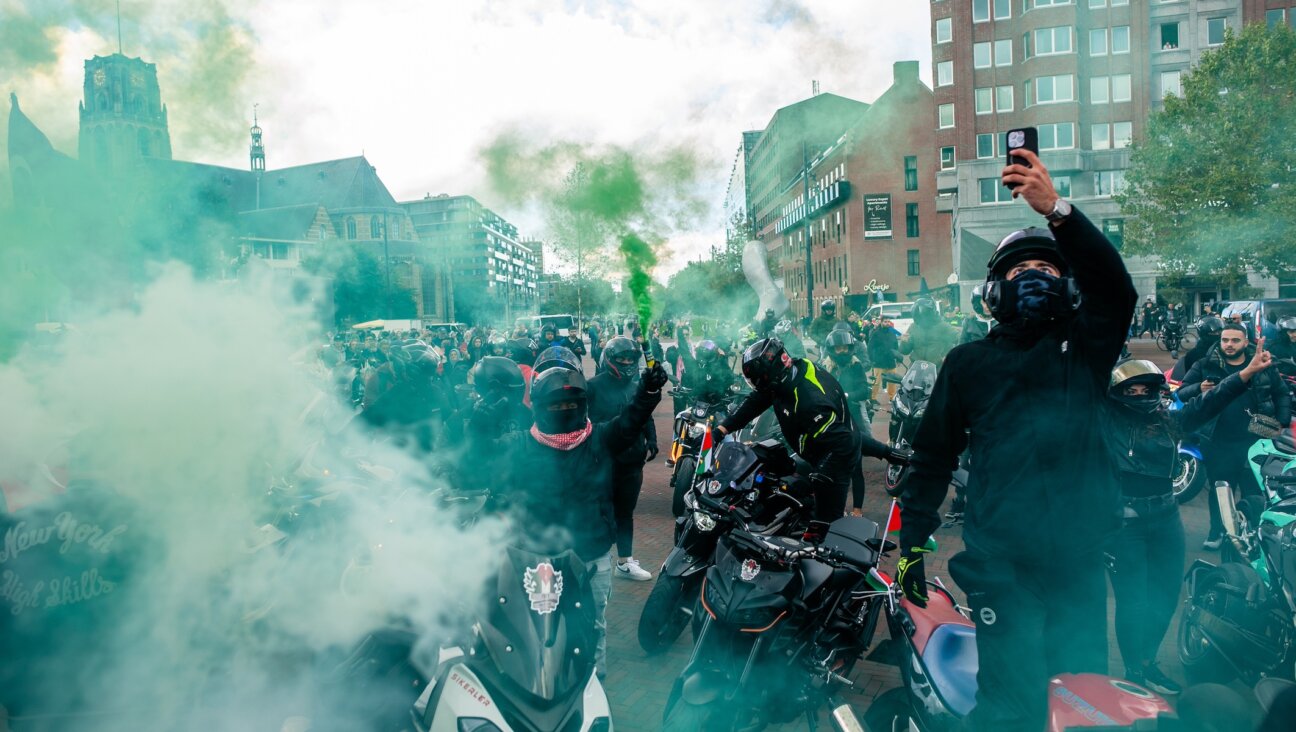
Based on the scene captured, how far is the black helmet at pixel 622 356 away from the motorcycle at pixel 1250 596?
420 cm

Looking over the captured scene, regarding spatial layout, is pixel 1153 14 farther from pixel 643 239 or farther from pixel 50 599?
pixel 50 599

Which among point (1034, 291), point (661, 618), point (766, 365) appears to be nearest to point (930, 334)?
point (766, 365)

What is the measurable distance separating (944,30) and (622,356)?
46390mm

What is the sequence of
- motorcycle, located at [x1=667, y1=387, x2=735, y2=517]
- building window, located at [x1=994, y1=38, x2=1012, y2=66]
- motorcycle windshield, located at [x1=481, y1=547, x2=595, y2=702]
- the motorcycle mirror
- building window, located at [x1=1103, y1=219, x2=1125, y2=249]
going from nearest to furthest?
motorcycle windshield, located at [x1=481, y1=547, x2=595, y2=702] < the motorcycle mirror < motorcycle, located at [x1=667, y1=387, x2=735, y2=517] < building window, located at [x1=1103, y1=219, x2=1125, y2=249] < building window, located at [x1=994, y1=38, x2=1012, y2=66]

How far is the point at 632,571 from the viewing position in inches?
272

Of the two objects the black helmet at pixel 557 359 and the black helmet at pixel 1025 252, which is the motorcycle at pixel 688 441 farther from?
the black helmet at pixel 1025 252

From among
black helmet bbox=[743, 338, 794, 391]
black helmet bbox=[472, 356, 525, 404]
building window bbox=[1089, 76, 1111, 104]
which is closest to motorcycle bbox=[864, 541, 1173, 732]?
black helmet bbox=[743, 338, 794, 391]

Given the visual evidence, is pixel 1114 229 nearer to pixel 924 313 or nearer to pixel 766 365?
pixel 924 313

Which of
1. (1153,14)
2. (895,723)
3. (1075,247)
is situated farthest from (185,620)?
(1153,14)

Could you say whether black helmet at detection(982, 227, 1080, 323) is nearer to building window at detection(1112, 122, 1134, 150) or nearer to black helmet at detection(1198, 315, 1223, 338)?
black helmet at detection(1198, 315, 1223, 338)

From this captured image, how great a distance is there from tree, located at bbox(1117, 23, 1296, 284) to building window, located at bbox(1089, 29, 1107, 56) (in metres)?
15.0

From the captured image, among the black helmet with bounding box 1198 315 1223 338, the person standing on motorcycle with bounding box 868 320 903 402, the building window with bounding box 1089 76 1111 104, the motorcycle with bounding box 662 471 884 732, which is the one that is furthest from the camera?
the building window with bounding box 1089 76 1111 104

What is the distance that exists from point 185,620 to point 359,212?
8683 centimetres

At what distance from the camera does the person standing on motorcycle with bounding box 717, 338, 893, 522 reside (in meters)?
5.24
